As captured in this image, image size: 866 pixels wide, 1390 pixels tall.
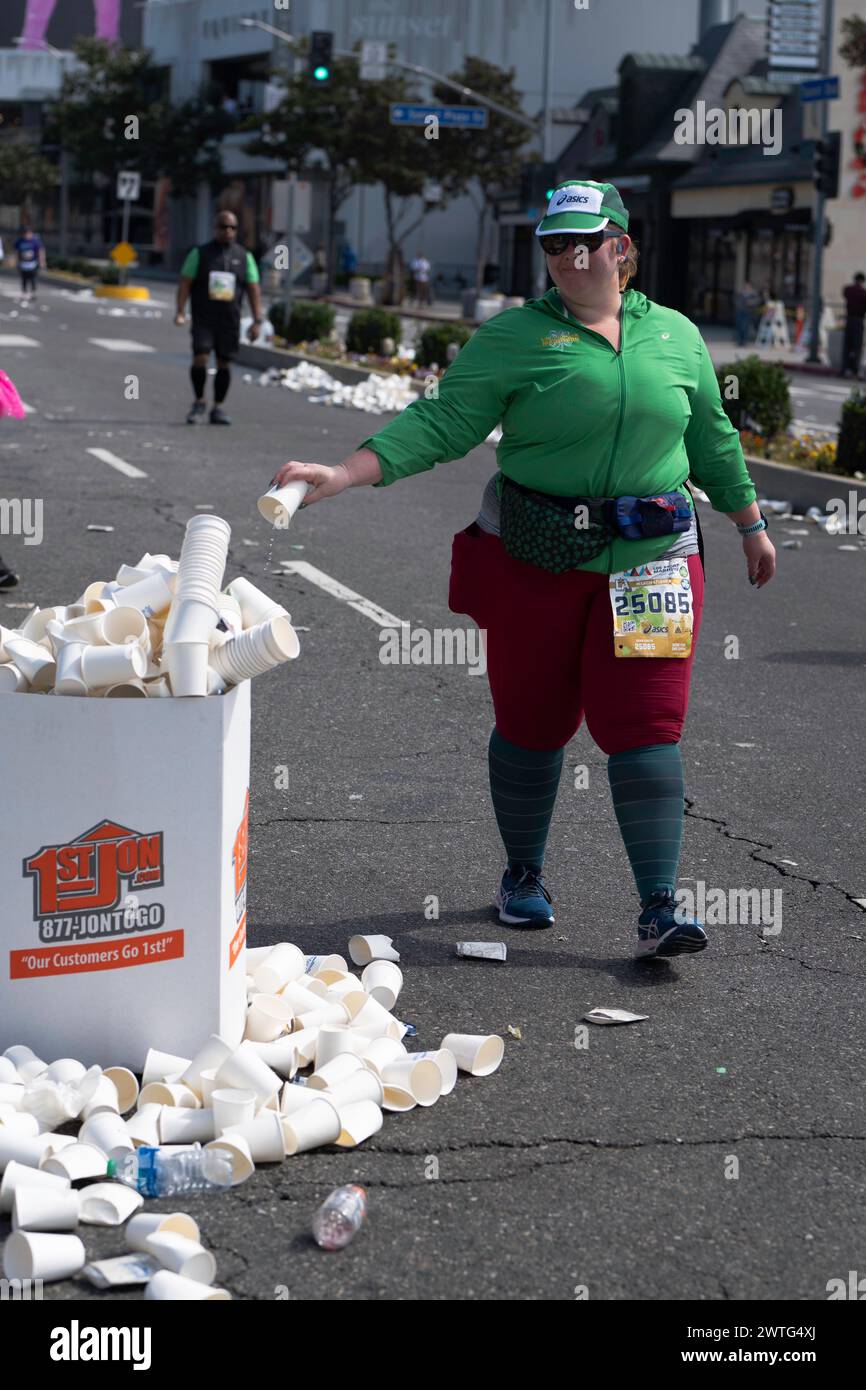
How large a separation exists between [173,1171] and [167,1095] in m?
0.23

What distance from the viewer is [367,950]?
466cm

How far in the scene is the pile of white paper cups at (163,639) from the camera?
12.3 feet

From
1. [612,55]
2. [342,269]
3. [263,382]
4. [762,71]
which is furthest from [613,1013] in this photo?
[612,55]

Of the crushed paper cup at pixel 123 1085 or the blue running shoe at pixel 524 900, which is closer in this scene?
the crushed paper cup at pixel 123 1085

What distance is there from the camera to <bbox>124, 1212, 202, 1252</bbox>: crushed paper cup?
126 inches

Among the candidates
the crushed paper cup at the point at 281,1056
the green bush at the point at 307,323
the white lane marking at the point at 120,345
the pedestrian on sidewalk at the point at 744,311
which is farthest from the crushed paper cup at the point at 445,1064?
the pedestrian on sidewalk at the point at 744,311

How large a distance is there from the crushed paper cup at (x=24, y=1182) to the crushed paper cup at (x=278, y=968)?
0.94 metres

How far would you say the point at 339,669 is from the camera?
8.30 metres

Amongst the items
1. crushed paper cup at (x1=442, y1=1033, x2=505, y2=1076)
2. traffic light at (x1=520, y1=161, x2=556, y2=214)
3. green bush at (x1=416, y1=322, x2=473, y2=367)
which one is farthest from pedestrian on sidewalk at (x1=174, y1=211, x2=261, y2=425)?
traffic light at (x1=520, y1=161, x2=556, y2=214)

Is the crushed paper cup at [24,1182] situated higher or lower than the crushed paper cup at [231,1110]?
lower

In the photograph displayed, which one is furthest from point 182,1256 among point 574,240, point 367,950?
point 574,240

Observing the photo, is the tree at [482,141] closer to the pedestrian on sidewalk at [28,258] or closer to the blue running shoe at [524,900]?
the pedestrian on sidewalk at [28,258]

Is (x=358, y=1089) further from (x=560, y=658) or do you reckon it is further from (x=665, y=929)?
(x=560, y=658)

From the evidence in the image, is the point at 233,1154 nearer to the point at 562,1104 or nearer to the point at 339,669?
the point at 562,1104
